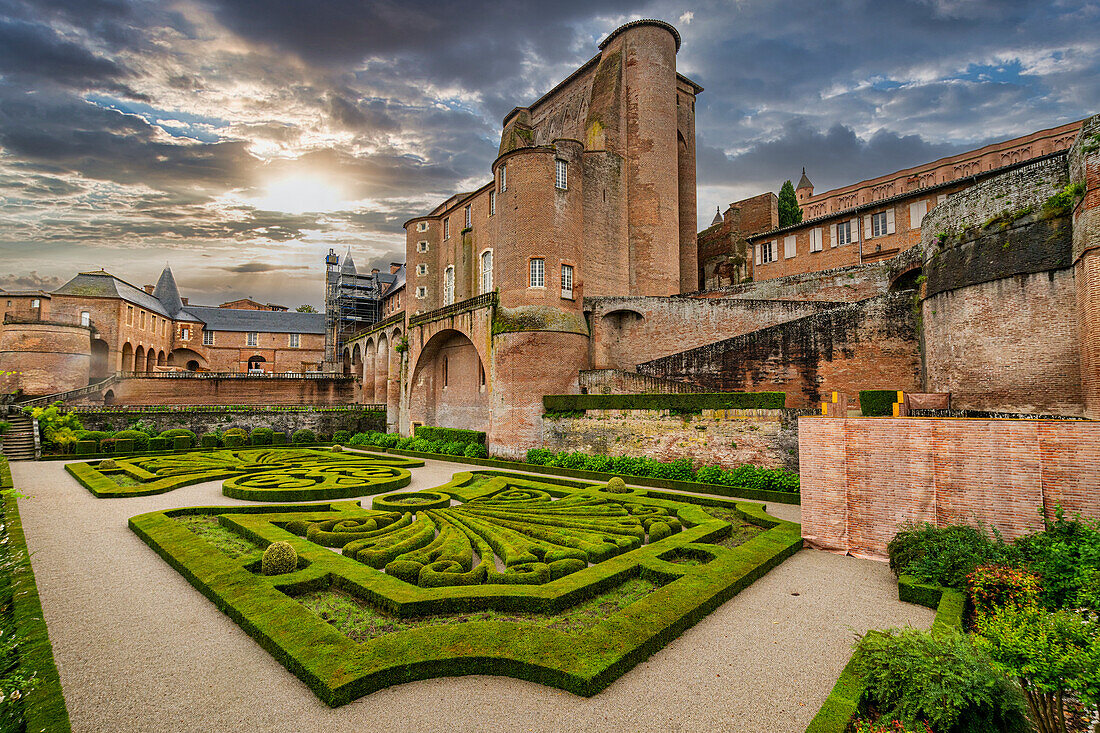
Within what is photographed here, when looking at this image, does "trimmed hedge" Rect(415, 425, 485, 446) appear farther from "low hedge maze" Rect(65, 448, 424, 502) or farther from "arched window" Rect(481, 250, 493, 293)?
"arched window" Rect(481, 250, 493, 293)

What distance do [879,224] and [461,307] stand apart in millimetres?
21729

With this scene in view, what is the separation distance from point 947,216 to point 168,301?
212 feet

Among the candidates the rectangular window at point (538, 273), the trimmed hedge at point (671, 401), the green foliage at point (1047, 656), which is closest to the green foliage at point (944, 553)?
the green foliage at point (1047, 656)

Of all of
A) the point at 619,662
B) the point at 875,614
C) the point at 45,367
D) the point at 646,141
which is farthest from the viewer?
the point at 45,367

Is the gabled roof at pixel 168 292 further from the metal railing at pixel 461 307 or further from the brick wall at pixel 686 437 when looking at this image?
the brick wall at pixel 686 437

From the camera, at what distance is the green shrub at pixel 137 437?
2546cm

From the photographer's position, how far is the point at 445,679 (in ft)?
17.9

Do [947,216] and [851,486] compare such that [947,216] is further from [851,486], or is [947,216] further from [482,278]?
[482,278]

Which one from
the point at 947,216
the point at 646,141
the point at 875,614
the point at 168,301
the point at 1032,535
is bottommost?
the point at 875,614

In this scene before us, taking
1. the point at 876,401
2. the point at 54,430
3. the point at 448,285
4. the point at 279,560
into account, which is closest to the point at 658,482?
the point at 876,401

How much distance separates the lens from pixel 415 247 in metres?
37.3

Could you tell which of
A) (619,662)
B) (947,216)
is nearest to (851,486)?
(619,662)

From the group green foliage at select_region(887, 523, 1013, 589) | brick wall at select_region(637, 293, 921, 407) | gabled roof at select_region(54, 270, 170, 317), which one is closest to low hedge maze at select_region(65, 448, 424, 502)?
brick wall at select_region(637, 293, 921, 407)

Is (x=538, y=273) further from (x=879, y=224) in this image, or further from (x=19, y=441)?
(x=19, y=441)
